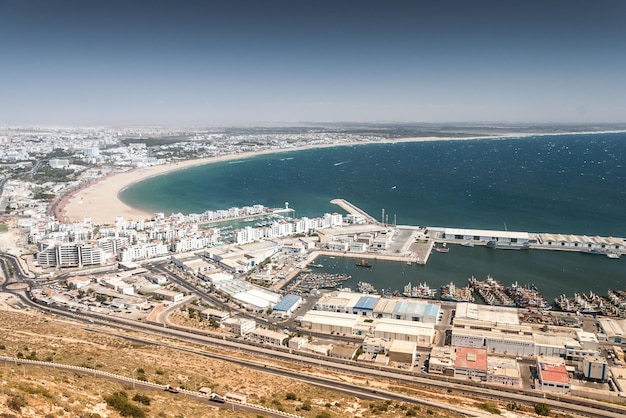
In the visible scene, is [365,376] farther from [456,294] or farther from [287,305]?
[456,294]

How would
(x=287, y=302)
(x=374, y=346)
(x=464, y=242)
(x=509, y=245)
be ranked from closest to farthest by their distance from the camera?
(x=374, y=346) → (x=287, y=302) → (x=509, y=245) → (x=464, y=242)

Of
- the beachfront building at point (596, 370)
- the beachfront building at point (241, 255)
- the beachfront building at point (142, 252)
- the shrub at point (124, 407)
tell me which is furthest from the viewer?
the beachfront building at point (142, 252)

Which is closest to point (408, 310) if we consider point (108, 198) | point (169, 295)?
point (169, 295)

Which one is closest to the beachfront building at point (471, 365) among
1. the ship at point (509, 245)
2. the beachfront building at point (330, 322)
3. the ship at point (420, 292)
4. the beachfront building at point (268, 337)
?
the beachfront building at point (330, 322)

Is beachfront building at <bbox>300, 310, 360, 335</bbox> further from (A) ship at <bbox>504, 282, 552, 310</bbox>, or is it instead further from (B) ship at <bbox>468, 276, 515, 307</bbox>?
(A) ship at <bbox>504, 282, 552, 310</bbox>

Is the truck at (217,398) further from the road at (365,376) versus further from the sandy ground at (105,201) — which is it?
the sandy ground at (105,201)

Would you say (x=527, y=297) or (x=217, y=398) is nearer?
(x=217, y=398)

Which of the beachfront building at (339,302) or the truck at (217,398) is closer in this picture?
the truck at (217,398)
